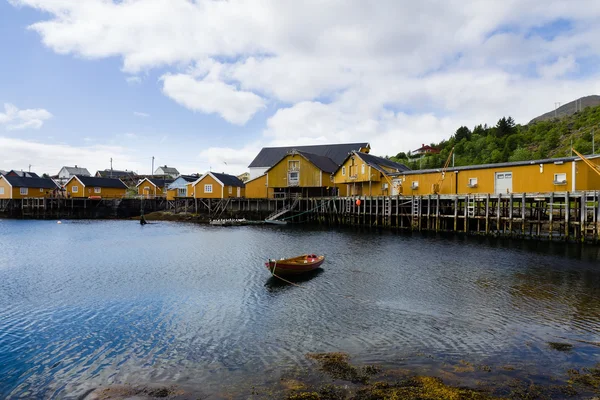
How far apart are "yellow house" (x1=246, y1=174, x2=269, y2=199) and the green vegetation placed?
36732mm

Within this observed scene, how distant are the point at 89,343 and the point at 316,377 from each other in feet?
24.1

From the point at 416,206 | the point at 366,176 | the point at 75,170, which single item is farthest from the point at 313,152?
the point at 75,170

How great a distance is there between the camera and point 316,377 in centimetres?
852

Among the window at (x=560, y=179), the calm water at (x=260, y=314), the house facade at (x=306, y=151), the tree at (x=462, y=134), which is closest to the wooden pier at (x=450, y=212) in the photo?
the window at (x=560, y=179)

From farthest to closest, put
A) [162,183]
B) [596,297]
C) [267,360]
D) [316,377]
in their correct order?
[162,183] → [596,297] → [267,360] → [316,377]

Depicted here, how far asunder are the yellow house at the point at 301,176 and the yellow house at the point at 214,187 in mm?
8699

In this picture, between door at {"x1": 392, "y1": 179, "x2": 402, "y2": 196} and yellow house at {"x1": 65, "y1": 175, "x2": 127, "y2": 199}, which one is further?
yellow house at {"x1": 65, "y1": 175, "x2": 127, "y2": 199}

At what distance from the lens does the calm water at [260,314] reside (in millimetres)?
9484

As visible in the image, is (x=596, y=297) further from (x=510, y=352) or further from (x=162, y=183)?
(x=162, y=183)

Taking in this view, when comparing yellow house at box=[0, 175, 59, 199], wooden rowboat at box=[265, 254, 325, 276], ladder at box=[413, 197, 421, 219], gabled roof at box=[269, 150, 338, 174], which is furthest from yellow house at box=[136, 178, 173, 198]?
wooden rowboat at box=[265, 254, 325, 276]

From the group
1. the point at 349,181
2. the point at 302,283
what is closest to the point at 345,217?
the point at 349,181

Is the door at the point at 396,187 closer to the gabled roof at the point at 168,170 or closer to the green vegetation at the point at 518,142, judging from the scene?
the green vegetation at the point at 518,142

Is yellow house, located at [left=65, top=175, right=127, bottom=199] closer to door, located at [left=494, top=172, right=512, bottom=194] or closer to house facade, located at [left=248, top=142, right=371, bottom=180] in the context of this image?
house facade, located at [left=248, top=142, right=371, bottom=180]

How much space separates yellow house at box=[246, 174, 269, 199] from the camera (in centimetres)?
6062
